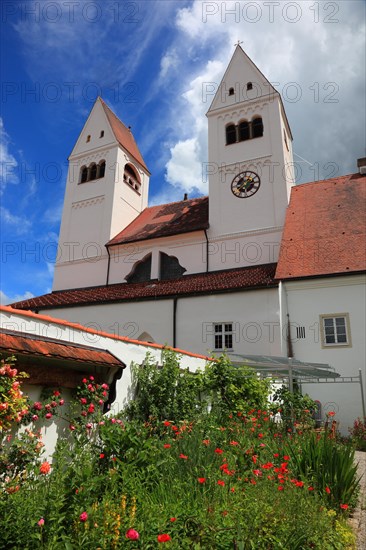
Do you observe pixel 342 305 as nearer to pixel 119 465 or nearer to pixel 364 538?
pixel 364 538

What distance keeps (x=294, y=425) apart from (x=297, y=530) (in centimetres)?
590

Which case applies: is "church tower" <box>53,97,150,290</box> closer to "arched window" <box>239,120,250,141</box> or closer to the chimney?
"arched window" <box>239,120,250,141</box>

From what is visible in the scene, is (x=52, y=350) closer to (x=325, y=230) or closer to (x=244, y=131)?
(x=325, y=230)

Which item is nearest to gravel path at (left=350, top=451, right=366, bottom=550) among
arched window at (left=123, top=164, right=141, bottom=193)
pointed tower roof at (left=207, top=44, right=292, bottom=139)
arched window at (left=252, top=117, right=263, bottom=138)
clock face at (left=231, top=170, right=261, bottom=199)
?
clock face at (left=231, top=170, right=261, bottom=199)

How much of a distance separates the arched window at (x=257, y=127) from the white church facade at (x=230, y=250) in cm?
8

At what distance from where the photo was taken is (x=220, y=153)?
2300cm

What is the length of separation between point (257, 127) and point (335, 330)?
13.7 m

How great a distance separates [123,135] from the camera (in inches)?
1193

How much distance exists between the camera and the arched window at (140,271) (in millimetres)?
22438

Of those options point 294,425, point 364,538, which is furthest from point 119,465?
point 294,425

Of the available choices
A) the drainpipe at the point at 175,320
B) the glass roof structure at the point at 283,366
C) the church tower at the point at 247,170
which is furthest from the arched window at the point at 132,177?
the glass roof structure at the point at 283,366

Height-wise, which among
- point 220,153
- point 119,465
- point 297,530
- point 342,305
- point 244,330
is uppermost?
point 220,153

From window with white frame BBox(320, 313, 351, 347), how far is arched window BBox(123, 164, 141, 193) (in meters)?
18.4

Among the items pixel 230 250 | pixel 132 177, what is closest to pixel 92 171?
pixel 132 177
